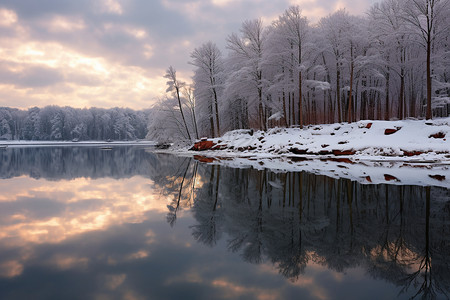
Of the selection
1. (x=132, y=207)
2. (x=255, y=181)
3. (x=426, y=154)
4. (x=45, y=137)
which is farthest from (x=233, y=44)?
(x=45, y=137)

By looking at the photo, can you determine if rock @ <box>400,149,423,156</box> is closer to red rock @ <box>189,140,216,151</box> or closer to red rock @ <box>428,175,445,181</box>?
red rock @ <box>428,175,445,181</box>

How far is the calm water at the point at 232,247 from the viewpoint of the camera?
2627 millimetres

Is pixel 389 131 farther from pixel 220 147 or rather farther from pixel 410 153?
pixel 220 147

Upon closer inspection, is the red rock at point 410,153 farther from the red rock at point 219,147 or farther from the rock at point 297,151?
the red rock at point 219,147

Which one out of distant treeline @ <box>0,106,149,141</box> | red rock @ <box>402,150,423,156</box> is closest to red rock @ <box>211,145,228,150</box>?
red rock @ <box>402,150,423,156</box>

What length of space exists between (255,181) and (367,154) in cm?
1132

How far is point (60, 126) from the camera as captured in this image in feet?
378

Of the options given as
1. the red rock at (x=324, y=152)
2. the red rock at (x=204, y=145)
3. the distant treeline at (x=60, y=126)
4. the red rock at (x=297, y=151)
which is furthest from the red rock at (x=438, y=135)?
the distant treeline at (x=60, y=126)

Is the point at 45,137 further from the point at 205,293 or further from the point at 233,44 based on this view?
the point at 205,293

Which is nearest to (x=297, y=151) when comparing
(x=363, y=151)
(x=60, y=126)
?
(x=363, y=151)

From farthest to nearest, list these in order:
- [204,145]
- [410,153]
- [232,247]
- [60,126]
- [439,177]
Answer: [60,126]
[204,145]
[410,153]
[439,177]
[232,247]

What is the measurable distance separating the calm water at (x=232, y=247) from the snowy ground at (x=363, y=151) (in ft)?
12.5

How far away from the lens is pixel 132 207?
6180 mm

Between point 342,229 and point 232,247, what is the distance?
1.91 meters
